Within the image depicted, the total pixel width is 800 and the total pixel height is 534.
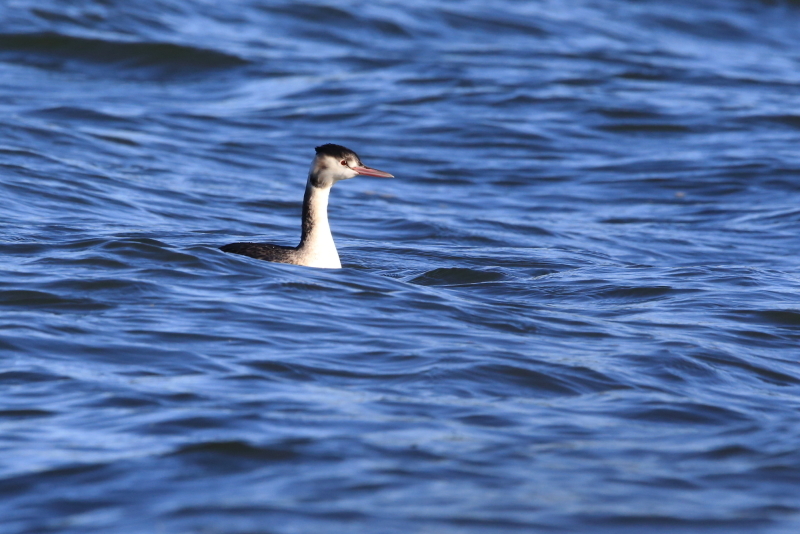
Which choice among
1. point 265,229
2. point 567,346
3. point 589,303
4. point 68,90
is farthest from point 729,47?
point 567,346

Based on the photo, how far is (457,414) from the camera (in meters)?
6.13

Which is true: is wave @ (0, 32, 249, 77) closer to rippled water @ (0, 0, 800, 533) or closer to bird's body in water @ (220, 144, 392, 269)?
rippled water @ (0, 0, 800, 533)

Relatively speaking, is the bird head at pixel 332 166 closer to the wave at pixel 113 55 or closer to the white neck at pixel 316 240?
the white neck at pixel 316 240

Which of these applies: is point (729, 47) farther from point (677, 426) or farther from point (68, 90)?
point (677, 426)

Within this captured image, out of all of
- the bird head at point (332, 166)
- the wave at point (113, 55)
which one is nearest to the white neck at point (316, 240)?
the bird head at point (332, 166)

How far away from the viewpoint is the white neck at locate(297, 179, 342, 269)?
9273 millimetres

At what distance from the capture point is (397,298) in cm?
863

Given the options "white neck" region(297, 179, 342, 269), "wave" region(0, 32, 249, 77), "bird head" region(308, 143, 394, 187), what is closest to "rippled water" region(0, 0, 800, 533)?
"wave" region(0, 32, 249, 77)

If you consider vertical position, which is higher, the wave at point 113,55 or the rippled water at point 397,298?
the wave at point 113,55

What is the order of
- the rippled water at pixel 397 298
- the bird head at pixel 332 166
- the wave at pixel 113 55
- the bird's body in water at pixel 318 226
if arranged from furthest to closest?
the wave at pixel 113 55 → the bird head at pixel 332 166 → the bird's body in water at pixel 318 226 → the rippled water at pixel 397 298

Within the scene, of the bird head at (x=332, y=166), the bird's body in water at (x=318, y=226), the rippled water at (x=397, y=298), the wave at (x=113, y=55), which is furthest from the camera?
the wave at (x=113, y=55)

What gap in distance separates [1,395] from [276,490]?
6.45 feet

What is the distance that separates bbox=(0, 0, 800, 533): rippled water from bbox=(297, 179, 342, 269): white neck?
0.20 meters

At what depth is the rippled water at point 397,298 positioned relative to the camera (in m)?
5.28
